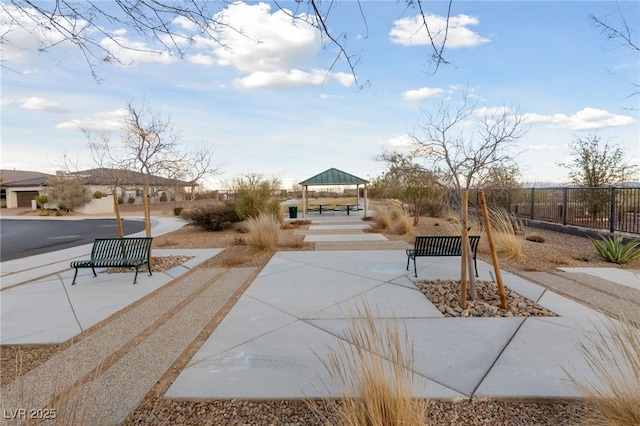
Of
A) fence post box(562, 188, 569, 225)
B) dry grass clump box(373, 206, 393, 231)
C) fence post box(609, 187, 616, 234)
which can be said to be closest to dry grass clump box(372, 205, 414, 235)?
dry grass clump box(373, 206, 393, 231)

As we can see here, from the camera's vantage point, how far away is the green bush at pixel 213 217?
1495cm

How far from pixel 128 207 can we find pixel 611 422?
138 feet


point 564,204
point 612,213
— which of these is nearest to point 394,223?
point 564,204

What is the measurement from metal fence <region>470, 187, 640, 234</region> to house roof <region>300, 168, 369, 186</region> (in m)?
8.82

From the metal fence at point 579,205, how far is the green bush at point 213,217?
10.8 metres

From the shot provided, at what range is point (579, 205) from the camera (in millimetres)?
12969

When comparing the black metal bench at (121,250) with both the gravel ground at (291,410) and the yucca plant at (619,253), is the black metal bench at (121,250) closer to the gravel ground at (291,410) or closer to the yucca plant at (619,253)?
the gravel ground at (291,410)

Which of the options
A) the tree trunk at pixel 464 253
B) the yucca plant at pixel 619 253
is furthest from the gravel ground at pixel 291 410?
the yucca plant at pixel 619 253

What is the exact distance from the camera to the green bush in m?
15.0

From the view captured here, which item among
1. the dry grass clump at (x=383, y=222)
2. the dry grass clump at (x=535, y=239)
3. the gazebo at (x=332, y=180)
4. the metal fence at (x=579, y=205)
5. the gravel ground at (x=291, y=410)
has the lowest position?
the gravel ground at (x=291, y=410)

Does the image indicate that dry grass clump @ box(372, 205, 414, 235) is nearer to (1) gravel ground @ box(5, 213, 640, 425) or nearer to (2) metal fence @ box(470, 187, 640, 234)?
→ (2) metal fence @ box(470, 187, 640, 234)

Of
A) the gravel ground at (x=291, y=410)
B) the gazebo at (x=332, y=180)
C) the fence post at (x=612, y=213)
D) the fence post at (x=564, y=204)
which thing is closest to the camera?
the gravel ground at (x=291, y=410)

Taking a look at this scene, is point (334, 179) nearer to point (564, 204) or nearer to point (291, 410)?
point (564, 204)

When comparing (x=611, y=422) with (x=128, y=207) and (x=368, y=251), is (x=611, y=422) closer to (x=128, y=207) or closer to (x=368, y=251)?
(x=368, y=251)
